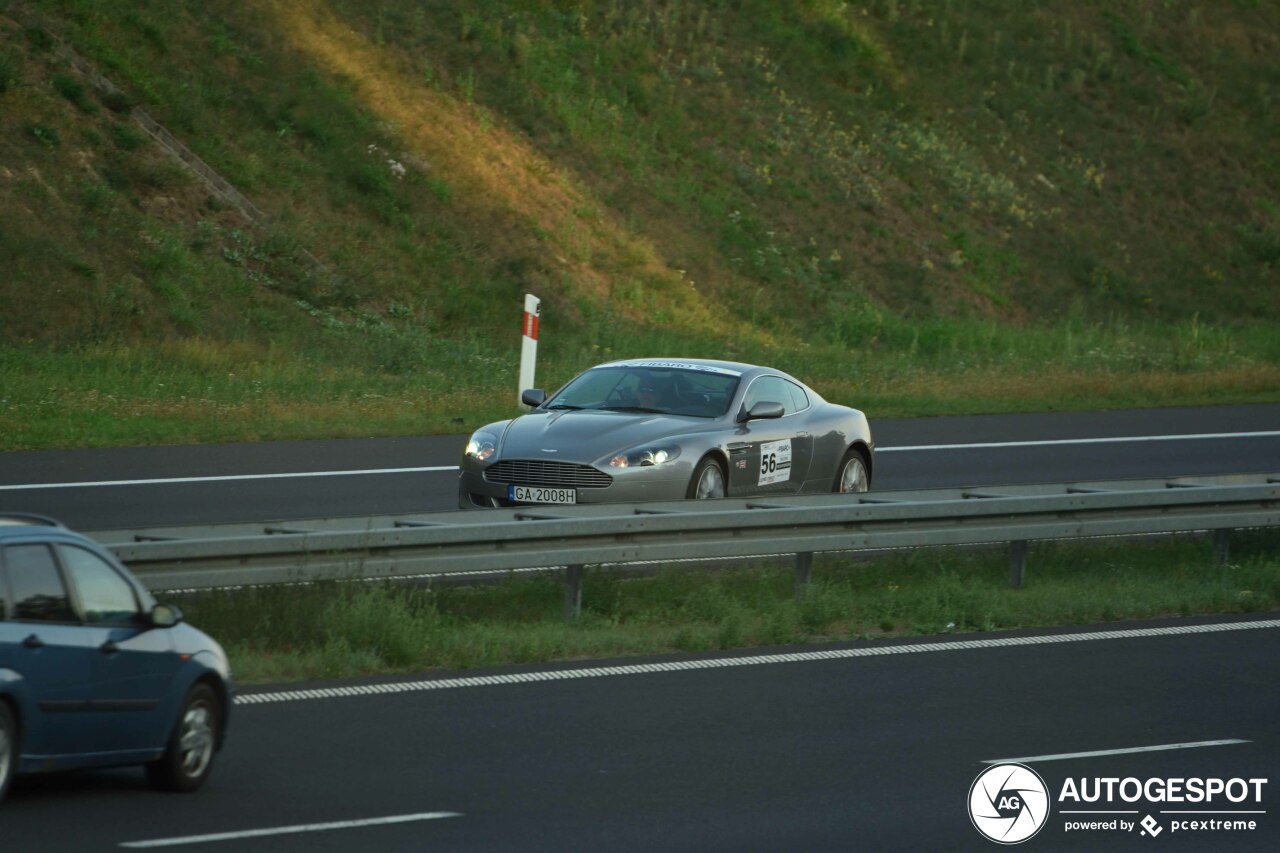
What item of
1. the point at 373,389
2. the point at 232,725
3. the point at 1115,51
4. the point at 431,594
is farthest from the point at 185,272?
the point at 1115,51

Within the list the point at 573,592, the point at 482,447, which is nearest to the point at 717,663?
the point at 573,592

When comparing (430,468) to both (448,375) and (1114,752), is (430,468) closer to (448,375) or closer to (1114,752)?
(448,375)

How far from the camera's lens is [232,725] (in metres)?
9.06

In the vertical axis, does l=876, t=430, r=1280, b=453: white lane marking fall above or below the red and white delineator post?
below

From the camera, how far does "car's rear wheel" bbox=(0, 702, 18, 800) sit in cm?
679

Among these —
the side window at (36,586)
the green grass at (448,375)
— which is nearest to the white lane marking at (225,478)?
the green grass at (448,375)

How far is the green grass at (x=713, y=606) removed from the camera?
10750 mm

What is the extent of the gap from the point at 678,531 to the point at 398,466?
26.6 ft

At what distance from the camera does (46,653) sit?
7.03m

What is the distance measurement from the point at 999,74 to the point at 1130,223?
564 centimetres

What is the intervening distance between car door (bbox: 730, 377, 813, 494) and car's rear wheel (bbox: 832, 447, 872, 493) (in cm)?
52

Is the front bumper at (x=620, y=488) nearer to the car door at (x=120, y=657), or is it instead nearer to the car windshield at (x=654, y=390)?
the car windshield at (x=654, y=390)

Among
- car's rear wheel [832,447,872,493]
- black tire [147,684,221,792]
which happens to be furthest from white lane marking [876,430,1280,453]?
black tire [147,684,221,792]

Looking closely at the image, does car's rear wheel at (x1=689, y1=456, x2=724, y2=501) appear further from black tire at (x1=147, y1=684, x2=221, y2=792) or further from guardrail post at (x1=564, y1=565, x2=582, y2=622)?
black tire at (x1=147, y1=684, x2=221, y2=792)
